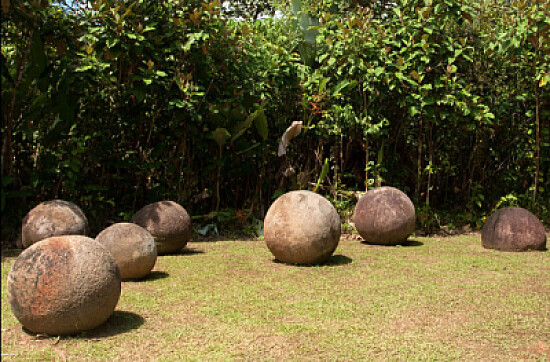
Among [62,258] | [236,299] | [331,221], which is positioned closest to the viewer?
[62,258]

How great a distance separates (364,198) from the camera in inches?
341

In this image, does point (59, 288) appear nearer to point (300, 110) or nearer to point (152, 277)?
point (152, 277)

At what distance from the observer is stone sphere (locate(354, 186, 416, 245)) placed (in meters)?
8.31

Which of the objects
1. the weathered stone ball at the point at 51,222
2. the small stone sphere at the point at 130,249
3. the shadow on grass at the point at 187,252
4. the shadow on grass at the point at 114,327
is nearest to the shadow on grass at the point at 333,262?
the shadow on grass at the point at 187,252

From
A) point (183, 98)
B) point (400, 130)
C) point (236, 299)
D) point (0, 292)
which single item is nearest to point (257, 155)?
point (183, 98)

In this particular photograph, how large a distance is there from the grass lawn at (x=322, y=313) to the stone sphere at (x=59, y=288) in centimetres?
16

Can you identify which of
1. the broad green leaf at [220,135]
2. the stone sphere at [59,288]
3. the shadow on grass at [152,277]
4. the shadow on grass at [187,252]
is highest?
the broad green leaf at [220,135]

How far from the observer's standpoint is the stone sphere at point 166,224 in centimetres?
731

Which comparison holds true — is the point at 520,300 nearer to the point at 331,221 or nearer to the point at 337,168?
the point at 331,221

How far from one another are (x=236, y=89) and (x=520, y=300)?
630 cm

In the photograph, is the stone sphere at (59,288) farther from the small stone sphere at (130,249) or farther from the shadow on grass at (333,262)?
the shadow on grass at (333,262)

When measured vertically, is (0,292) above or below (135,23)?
below

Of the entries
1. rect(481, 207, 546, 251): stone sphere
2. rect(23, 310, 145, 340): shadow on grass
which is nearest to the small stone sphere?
rect(23, 310, 145, 340): shadow on grass

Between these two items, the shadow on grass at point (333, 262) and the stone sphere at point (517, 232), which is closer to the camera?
the shadow on grass at point (333, 262)
